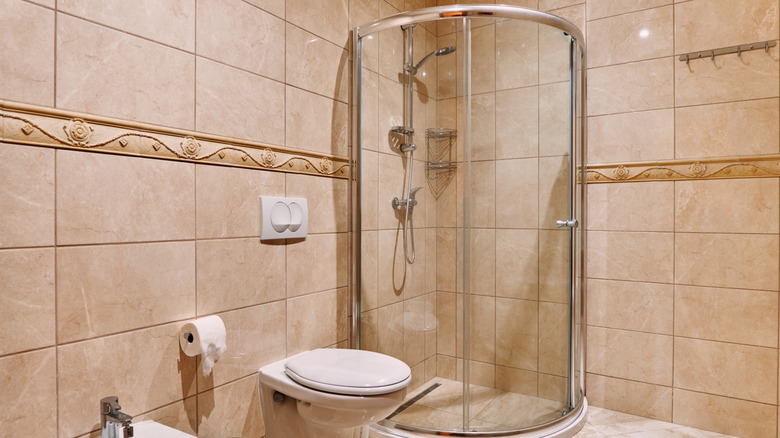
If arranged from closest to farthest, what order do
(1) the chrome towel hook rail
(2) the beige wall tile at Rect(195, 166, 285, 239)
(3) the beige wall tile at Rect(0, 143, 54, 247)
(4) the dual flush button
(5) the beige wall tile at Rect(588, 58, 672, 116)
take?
1. (3) the beige wall tile at Rect(0, 143, 54, 247)
2. (2) the beige wall tile at Rect(195, 166, 285, 239)
3. (4) the dual flush button
4. (1) the chrome towel hook rail
5. (5) the beige wall tile at Rect(588, 58, 672, 116)

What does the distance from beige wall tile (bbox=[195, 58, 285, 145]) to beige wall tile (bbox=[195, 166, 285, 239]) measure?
0.43ft

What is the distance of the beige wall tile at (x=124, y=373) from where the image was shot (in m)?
1.13

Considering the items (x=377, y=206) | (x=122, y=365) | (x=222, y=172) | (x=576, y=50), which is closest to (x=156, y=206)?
(x=222, y=172)

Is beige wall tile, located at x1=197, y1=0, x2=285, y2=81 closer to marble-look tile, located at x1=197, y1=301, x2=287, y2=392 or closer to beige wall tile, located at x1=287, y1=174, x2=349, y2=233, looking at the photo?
beige wall tile, located at x1=287, y1=174, x2=349, y2=233

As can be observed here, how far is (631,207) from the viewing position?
2217mm

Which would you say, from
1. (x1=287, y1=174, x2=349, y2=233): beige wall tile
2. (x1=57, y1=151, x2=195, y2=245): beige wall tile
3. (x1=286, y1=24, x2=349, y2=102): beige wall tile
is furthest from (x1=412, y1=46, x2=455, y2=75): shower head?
(x1=57, y1=151, x2=195, y2=245): beige wall tile

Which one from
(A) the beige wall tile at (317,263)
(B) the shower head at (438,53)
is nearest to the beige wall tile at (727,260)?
(B) the shower head at (438,53)

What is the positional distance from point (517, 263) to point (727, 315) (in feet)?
3.38

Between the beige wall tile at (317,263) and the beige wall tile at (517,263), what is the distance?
68 centimetres

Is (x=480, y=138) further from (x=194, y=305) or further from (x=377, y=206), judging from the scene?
(x=194, y=305)

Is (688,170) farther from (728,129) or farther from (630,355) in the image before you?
(630,355)

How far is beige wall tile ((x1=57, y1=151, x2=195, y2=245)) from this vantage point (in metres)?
1.13

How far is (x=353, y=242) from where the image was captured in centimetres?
206

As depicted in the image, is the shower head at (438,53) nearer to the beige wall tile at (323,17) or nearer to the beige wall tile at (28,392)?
the beige wall tile at (323,17)
